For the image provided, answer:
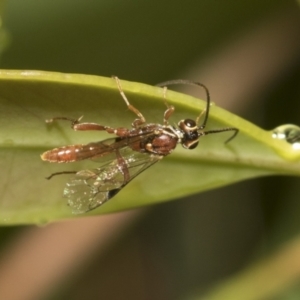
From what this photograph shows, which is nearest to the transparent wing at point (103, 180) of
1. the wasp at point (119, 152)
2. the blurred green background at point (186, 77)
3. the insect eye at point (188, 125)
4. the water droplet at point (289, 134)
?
the wasp at point (119, 152)

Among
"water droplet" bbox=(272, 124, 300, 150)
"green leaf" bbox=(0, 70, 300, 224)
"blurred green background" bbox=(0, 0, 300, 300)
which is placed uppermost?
"blurred green background" bbox=(0, 0, 300, 300)

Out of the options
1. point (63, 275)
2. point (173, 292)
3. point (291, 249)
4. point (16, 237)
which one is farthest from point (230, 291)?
point (16, 237)

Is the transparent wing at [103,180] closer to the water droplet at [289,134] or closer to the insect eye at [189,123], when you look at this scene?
the insect eye at [189,123]

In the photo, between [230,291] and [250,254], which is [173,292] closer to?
[250,254]

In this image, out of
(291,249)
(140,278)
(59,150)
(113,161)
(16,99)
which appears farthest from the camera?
(140,278)

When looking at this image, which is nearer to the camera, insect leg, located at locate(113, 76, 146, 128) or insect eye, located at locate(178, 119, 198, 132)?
insect leg, located at locate(113, 76, 146, 128)

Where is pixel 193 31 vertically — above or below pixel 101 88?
above

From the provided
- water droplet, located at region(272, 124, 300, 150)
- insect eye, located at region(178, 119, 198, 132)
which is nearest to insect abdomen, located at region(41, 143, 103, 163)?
insect eye, located at region(178, 119, 198, 132)

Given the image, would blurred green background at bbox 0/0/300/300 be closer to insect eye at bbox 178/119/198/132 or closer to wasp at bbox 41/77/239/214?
wasp at bbox 41/77/239/214

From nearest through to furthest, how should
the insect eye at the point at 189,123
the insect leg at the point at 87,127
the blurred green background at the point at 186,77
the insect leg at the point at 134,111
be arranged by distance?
the insect leg at the point at 134,111
the insect leg at the point at 87,127
the insect eye at the point at 189,123
the blurred green background at the point at 186,77
